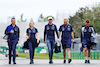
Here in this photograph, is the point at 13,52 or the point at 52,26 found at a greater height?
the point at 52,26

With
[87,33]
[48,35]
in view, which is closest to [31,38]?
[48,35]

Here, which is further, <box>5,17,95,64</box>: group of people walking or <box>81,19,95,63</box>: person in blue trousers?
<box>81,19,95,63</box>: person in blue trousers

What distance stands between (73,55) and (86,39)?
1544 cm

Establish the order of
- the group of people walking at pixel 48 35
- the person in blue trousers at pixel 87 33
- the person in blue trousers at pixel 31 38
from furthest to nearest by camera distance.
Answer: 1. the person in blue trousers at pixel 87 33
2. the person in blue trousers at pixel 31 38
3. the group of people walking at pixel 48 35

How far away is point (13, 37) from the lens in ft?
41.8

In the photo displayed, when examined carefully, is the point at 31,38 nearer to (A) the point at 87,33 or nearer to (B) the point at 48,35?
(B) the point at 48,35

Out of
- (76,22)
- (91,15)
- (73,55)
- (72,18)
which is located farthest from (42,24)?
(73,55)

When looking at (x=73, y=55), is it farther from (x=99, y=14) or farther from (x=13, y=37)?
(x=99, y=14)

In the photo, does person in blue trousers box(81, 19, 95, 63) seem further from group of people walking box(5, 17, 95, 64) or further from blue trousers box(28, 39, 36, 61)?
blue trousers box(28, 39, 36, 61)

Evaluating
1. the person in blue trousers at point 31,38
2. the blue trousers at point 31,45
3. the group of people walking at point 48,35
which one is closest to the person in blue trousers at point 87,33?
the group of people walking at point 48,35

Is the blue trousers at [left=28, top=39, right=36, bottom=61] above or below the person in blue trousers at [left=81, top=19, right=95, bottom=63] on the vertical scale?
below

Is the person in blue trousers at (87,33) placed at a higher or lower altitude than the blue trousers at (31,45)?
higher

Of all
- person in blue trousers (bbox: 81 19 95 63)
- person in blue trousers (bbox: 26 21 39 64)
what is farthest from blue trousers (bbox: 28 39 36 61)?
person in blue trousers (bbox: 81 19 95 63)

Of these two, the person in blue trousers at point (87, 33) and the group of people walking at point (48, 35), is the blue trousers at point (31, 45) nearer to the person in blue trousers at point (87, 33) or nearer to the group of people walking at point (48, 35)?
the group of people walking at point (48, 35)
